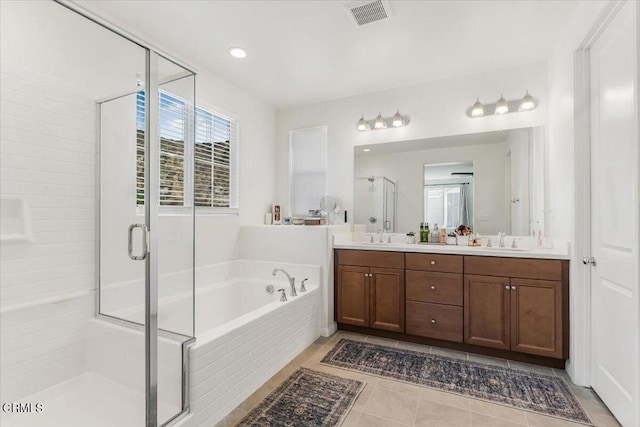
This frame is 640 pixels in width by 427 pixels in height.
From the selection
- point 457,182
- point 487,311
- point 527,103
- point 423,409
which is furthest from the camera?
point 457,182

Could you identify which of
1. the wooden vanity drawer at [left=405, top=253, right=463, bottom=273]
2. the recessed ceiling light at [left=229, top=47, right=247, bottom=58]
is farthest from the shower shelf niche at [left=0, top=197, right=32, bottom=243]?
the wooden vanity drawer at [left=405, top=253, right=463, bottom=273]

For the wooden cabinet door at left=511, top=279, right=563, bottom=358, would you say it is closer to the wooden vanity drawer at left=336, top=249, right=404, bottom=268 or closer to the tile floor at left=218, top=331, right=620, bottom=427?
the tile floor at left=218, top=331, right=620, bottom=427

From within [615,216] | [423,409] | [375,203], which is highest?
[375,203]

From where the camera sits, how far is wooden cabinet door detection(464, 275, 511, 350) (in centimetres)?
248

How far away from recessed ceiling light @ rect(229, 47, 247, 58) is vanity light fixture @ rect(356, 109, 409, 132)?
4.63 ft

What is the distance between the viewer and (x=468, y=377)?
88.9 inches

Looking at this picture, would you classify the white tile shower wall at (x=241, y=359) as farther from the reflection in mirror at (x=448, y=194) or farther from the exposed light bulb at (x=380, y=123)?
the exposed light bulb at (x=380, y=123)

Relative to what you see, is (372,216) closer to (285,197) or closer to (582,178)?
(285,197)

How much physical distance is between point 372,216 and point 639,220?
226 cm

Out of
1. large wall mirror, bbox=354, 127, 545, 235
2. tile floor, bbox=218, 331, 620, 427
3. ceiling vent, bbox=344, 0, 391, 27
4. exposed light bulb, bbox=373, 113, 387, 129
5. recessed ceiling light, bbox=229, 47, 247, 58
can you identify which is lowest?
tile floor, bbox=218, 331, 620, 427

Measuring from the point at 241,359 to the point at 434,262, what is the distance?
68.4 inches

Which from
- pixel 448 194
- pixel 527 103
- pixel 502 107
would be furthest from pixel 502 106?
pixel 448 194

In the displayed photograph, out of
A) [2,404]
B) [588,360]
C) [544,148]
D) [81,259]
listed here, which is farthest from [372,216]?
[2,404]

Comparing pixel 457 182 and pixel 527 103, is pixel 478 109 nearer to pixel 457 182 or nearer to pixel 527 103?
pixel 527 103
